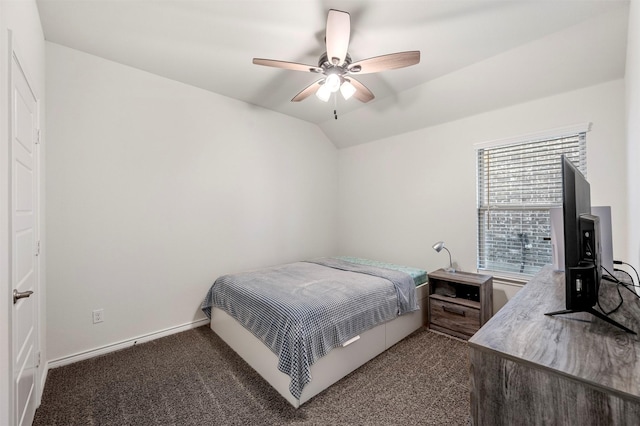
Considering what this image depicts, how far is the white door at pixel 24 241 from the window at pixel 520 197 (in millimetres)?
3792

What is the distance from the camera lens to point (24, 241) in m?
1.54

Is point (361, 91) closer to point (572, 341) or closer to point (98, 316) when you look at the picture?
point (572, 341)

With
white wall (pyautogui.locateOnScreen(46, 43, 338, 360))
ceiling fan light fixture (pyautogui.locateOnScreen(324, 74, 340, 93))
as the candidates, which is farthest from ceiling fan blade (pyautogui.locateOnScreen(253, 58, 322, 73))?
white wall (pyautogui.locateOnScreen(46, 43, 338, 360))

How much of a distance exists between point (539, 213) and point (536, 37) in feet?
5.31

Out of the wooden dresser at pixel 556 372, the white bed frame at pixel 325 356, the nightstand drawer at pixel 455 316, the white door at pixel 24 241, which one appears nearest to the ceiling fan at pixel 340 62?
the white door at pixel 24 241

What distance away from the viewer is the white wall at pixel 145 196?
2324 mm

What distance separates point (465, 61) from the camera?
252 centimetres

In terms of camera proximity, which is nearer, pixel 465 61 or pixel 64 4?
pixel 64 4

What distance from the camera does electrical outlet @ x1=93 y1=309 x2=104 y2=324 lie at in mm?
2438

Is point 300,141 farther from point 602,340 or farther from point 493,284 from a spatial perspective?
point 602,340

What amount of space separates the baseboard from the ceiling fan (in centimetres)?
277

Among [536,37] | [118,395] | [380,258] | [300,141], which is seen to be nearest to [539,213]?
[536,37]

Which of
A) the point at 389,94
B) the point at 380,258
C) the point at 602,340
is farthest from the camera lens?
the point at 380,258

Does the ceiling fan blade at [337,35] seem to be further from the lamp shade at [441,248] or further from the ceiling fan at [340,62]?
the lamp shade at [441,248]
